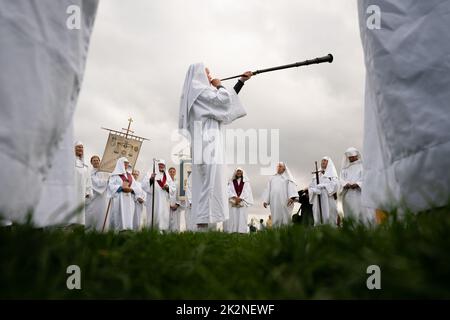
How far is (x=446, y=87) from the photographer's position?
2.33 m

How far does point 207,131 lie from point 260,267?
21.5 ft

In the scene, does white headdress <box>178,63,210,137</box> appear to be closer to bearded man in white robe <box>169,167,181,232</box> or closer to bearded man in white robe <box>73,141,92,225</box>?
bearded man in white robe <box>73,141,92,225</box>

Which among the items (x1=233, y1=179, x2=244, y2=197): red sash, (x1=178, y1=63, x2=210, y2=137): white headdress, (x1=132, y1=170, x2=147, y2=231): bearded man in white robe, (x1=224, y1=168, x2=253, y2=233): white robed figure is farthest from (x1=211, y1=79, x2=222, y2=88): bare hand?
(x1=233, y1=179, x2=244, y2=197): red sash

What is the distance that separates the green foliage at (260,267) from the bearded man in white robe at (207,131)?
5.93 metres

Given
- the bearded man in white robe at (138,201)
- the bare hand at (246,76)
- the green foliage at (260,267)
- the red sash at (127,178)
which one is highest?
the bare hand at (246,76)

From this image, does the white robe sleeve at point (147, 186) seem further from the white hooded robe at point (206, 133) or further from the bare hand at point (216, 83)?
the bare hand at point (216, 83)

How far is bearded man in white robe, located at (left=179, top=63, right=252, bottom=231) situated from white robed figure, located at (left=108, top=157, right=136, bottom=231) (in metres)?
4.10

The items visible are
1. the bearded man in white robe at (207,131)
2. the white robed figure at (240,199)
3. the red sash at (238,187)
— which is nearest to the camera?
the bearded man in white robe at (207,131)

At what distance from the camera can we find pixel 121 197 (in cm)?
1196

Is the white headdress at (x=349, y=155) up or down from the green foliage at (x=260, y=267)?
up

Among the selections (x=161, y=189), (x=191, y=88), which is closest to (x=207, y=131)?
(x=191, y=88)

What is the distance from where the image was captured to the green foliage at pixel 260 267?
4.33 feet

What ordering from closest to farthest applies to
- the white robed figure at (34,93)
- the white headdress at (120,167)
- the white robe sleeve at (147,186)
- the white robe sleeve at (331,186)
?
the white robed figure at (34,93)
the white headdress at (120,167)
the white robe sleeve at (331,186)
the white robe sleeve at (147,186)

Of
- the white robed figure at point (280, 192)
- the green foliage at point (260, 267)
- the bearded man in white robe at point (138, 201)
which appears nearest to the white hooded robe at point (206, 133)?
the bearded man in white robe at point (138, 201)
